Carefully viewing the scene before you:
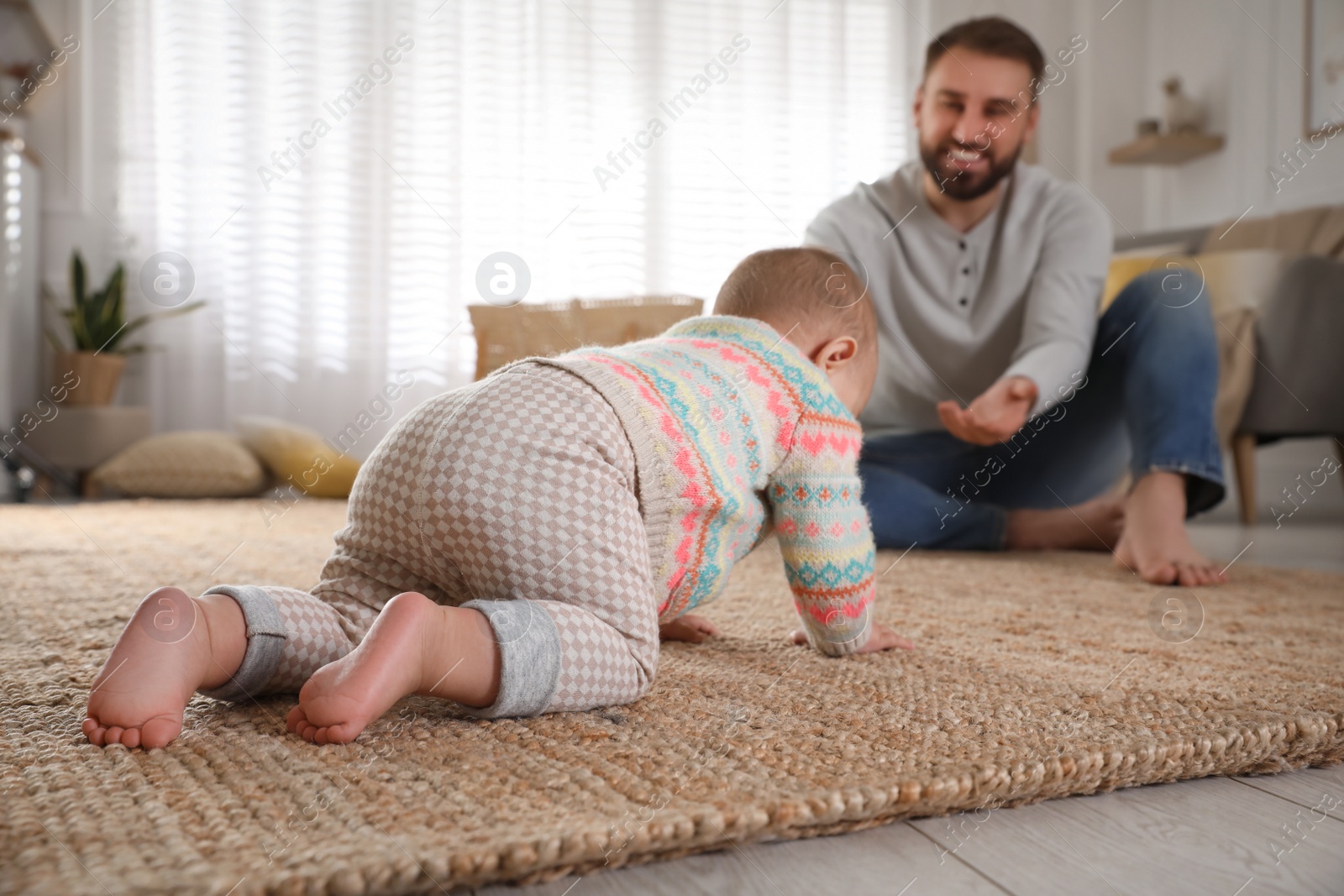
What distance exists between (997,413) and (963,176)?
0.47 metres

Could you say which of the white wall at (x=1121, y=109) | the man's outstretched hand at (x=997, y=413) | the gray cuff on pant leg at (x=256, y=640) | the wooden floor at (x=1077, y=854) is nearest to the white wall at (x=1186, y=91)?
the white wall at (x=1121, y=109)

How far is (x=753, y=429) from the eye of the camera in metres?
0.69

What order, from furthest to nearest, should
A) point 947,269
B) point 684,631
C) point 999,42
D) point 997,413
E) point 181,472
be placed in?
point 181,472 → point 947,269 → point 999,42 → point 997,413 → point 684,631

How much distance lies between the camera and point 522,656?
54cm

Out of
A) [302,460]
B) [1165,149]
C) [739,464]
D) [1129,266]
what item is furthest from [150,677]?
[1165,149]

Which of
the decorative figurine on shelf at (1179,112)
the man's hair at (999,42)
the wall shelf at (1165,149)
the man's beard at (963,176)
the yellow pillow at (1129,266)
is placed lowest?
the yellow pillow at (1129,266)

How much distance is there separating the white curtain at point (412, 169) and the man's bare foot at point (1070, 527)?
6.46 feet

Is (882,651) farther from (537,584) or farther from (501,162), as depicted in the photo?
(501,162)

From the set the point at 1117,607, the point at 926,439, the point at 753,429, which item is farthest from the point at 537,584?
the point at 926,439

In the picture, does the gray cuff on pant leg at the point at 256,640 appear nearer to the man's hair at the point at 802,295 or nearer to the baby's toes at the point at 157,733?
the baby's toes at the point at 157,733

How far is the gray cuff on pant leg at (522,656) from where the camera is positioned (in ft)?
1.75

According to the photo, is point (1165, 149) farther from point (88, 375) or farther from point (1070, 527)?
point (88, 375)

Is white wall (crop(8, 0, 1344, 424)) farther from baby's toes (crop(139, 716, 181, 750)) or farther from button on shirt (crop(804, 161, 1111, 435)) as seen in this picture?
baby's toes (crop(139, 716, 181, 750))

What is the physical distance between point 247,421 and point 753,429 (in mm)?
2452
